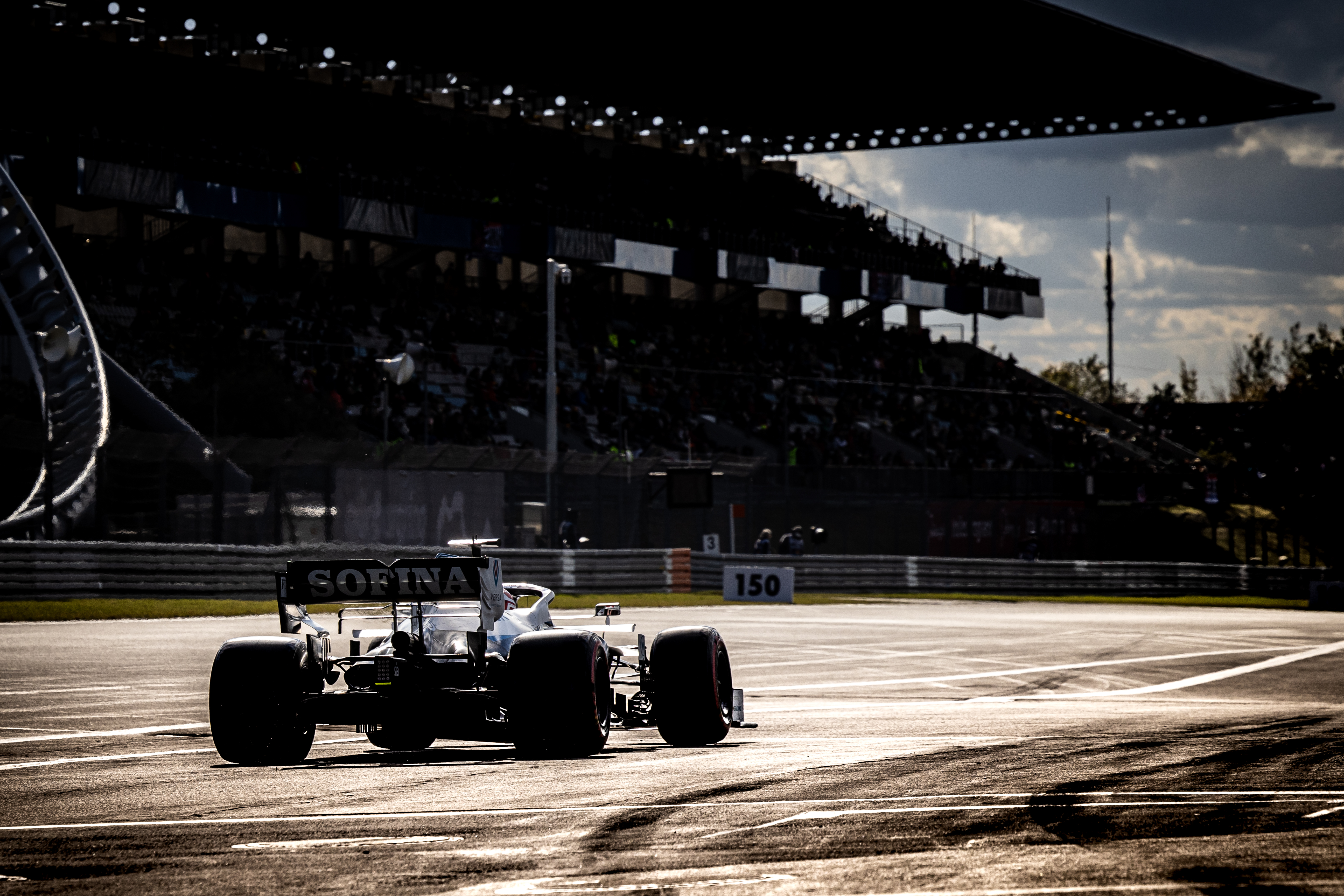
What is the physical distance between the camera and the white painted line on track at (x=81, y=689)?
1319cm

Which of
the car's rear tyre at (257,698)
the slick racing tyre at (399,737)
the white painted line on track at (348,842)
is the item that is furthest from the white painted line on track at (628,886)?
the car's rear tyre at (257,698)

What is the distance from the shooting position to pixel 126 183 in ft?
139

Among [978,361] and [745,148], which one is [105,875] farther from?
[745,148]

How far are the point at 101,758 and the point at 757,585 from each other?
2560 centimetres

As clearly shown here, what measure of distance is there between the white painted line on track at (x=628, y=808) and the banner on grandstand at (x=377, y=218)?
41.5 meters

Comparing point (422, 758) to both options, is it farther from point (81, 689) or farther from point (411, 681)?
point (81, 689)

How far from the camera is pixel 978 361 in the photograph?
64.6 m

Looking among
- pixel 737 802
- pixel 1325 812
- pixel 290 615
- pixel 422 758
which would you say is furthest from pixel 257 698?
pixel 1325 812

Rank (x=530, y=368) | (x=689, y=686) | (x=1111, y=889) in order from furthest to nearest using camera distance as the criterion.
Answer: (x=530, y=368), (x=689, y=686), (x=1111, y=889)

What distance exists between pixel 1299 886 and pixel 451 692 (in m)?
5.17

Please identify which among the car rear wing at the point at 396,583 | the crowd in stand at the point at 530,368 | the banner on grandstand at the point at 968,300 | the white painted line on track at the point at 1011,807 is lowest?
the white painted line on track at the point at 1011,807

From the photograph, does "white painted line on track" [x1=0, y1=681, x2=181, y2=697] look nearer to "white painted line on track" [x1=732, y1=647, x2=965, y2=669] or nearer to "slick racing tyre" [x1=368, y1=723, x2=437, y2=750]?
"slick racing tyre" [x1=368, y1=723, x2=437, y2=750]

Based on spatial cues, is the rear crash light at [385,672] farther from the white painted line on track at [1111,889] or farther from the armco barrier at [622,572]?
the armco barrier at [622,572]

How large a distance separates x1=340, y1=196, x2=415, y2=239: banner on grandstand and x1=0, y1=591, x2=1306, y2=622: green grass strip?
1801 centimetres
